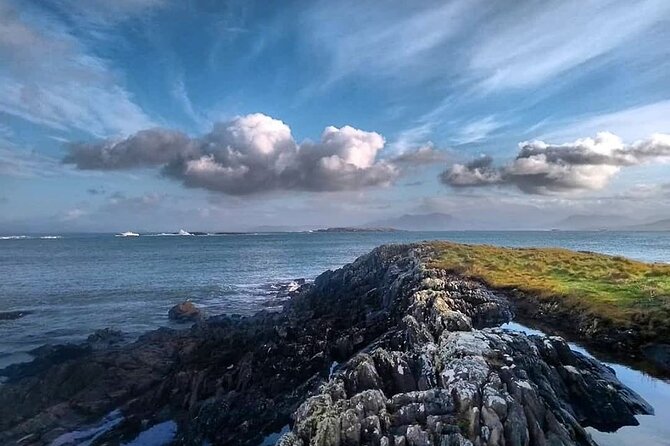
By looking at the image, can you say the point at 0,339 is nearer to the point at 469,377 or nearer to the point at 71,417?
the point at 71,417

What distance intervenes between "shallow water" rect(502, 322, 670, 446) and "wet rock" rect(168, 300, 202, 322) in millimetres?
41923

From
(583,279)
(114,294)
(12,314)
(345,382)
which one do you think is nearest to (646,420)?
(345,382)

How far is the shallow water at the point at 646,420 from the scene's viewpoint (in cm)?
1480

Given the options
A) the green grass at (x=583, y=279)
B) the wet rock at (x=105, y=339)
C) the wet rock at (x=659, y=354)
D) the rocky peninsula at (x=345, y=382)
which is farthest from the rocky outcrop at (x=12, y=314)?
the wet rock at (x=659, y=354)

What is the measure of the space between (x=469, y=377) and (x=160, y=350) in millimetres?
26759

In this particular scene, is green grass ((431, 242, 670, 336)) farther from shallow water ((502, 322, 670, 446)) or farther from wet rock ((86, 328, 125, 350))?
wet rock ((86, 328, 125, 350))

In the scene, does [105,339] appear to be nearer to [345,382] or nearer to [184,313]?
[184,313]

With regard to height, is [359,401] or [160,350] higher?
[359,401]

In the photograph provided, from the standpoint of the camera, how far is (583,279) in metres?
38.1

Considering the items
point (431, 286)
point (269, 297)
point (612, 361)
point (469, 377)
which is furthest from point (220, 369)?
point (269, 297)

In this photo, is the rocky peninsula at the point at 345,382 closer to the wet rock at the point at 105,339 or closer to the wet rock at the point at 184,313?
the wet rock at the point at 105,339

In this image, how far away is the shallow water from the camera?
1480 cm

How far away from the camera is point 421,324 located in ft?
74.6

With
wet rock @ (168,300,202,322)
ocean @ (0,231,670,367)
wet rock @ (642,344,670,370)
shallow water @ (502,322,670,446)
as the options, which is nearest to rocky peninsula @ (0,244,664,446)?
shallow water @ (502,322,670,446)
